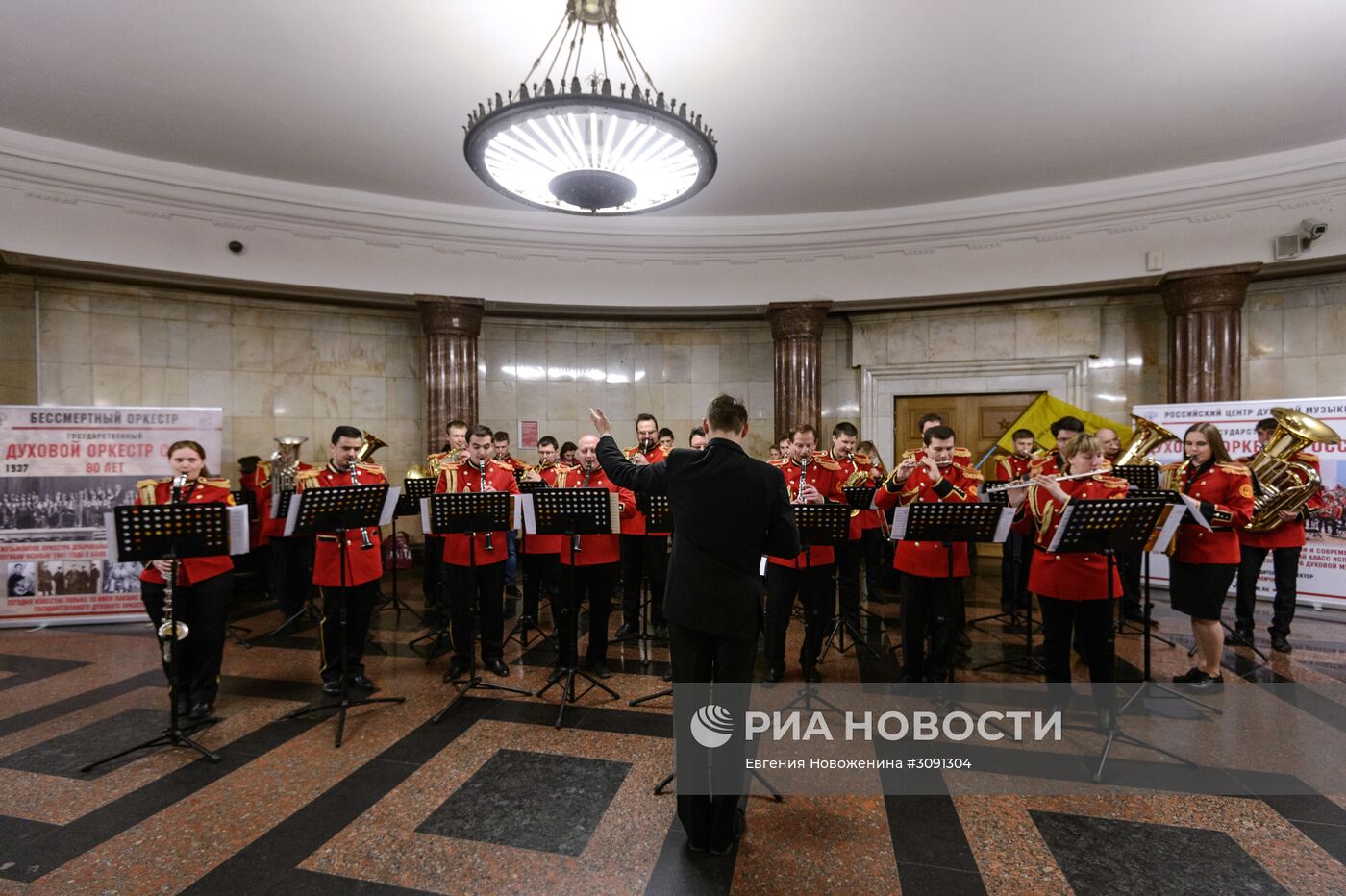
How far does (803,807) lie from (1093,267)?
887 centimetres

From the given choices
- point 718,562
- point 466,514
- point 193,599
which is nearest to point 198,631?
point 193,599

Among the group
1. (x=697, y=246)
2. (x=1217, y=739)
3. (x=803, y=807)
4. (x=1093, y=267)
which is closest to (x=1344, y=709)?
(x=1217, y=739)

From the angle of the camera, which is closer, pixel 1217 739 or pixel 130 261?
pixel 1217 739

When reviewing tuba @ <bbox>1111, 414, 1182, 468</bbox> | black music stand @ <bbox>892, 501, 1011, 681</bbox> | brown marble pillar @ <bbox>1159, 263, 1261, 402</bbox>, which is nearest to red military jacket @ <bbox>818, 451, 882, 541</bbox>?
black music stand @ <bbox>892, 501, 1011, 681</bbox>

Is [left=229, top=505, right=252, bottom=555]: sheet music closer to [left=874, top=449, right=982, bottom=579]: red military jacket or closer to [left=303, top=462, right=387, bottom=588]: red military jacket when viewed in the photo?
[left=303, top=462, right=387, bottom=588]: red military jacket

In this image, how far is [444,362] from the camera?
30.5 ft

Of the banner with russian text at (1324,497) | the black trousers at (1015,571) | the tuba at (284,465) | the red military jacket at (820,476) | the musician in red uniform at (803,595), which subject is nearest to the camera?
the musician in red uniform at (803,595)

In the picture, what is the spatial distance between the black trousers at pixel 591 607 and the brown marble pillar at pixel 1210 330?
27.8 feet

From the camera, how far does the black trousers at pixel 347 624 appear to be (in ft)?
14.8

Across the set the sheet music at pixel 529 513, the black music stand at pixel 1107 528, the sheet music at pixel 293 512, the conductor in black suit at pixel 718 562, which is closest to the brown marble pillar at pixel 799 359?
the sheet music at pixel 529 513

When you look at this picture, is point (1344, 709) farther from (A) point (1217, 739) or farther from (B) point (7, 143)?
(B) point (7, 143)

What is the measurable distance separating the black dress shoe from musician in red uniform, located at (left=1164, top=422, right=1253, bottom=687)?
5482 mm

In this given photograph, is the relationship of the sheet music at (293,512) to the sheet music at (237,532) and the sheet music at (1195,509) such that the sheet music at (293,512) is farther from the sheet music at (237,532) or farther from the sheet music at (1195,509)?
the sheet music at (1195,509)

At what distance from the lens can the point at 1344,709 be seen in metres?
4.27
